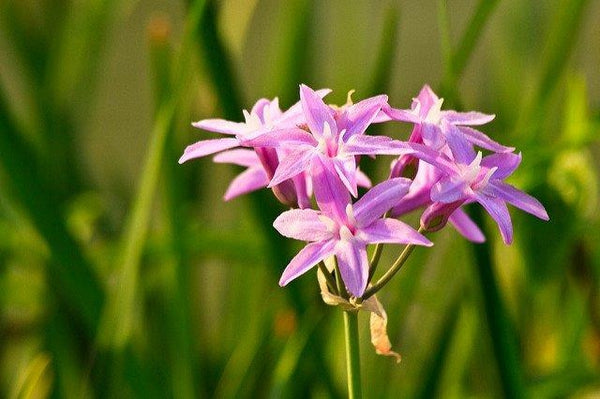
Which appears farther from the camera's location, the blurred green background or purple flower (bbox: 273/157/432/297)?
the blurred green background

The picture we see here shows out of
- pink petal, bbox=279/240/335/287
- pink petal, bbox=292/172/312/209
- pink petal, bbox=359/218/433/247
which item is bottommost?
pink petal, bbox=279/240/335/287

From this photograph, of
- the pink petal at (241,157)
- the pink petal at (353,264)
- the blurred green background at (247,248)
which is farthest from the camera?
the blurred green background at (247,248)

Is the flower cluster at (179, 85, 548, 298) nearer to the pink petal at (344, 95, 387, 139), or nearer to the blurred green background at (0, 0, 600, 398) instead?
the pink petal at (344, 95, 387, 139)

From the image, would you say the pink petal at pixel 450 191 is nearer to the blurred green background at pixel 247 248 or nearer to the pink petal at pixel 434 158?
the pink petal at pixel 434 158

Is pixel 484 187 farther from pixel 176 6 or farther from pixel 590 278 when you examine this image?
pixel 176 6

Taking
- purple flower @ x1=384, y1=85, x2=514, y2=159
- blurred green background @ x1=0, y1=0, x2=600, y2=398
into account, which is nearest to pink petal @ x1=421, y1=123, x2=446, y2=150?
purple flower @ x1=384, y1=85, x2=514, y2=159

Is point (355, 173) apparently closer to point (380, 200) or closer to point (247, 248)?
point (380, 200)

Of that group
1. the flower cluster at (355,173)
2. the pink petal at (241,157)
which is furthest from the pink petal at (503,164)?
the pink petal at (241,157)

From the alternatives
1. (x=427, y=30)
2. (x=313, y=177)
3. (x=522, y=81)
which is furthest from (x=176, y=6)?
(x=313, y=177)
